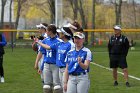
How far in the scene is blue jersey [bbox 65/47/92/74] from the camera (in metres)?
8.13

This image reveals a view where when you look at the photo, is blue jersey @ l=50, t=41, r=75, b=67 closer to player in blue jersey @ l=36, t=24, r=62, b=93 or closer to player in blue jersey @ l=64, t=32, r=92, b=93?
player in blue jersey @ l=36, t=24, r=62, b=93

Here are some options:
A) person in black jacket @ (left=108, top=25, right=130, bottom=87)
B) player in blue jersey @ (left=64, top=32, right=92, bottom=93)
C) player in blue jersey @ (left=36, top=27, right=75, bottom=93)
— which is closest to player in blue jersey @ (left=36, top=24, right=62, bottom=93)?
player in blue jersey @ (left=36, top=27, right=75, bottom=93)

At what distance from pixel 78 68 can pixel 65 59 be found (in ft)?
3.71

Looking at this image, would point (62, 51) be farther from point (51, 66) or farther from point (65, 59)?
point (51, 66)

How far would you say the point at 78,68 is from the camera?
8.23 metres

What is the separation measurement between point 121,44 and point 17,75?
209 inches

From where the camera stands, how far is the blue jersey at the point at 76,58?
8.13 metres

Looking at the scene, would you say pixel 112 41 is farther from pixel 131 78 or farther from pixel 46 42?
pixel 46 42

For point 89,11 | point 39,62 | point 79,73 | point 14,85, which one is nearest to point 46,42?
point 39,62

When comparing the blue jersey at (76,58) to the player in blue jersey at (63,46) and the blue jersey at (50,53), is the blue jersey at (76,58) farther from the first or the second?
the blue jersey at (50,53)

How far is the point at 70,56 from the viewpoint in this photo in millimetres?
8297

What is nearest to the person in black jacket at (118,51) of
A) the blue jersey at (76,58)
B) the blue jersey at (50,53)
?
the blue jersey at (50,53)

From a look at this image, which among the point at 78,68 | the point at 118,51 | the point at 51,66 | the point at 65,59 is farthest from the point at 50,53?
the point at 118,51

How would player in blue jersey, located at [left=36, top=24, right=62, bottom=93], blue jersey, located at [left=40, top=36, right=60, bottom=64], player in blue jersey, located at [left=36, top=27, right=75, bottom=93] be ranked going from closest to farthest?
player in blue jersey, located at [left=36, top=27, right=75, bottom=93] → player in blue jersey, located at [left=36, top=24, right=62, bottom=93] → blue jersey, located at [left=40, top=36, right=60, bottom=64]
